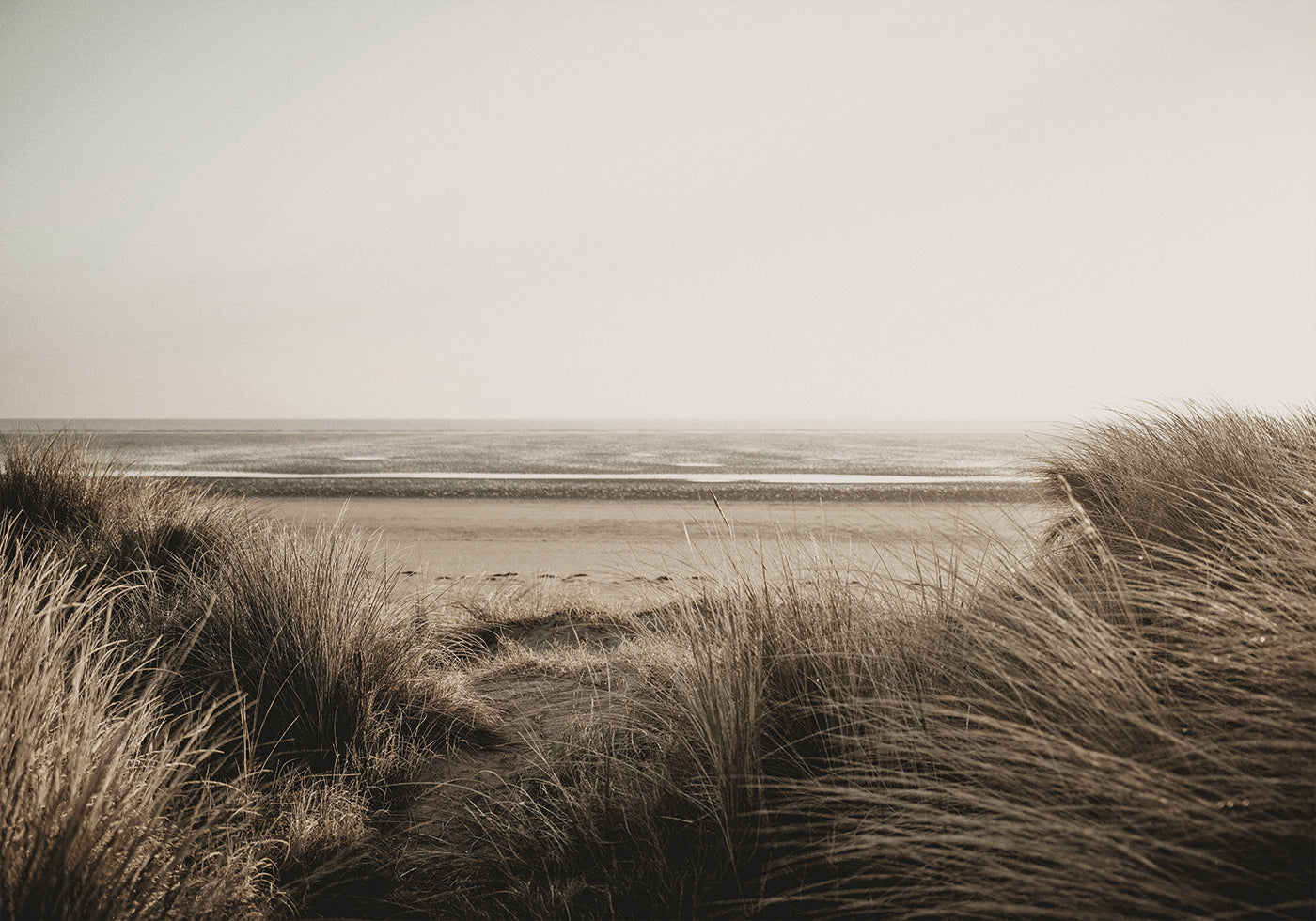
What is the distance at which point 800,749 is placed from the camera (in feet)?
7.39

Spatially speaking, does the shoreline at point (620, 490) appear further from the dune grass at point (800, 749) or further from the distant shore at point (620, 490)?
the dune grass at point (800, 749)

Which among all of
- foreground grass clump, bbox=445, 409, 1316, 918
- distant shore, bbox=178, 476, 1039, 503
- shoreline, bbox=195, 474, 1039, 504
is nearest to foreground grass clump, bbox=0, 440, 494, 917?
foreground grass clump, bbox=445, 409, 1316, 918

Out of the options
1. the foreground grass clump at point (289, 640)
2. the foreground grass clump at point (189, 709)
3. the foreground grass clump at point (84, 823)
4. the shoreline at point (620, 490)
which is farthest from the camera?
the shoreline at point (620, 490)

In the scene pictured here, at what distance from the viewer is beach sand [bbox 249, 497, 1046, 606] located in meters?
8.83

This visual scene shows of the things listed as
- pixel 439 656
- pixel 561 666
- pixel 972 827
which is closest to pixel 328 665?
pixel 439 656

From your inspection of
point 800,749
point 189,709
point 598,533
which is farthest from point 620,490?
point 800,749

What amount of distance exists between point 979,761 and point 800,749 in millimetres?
660

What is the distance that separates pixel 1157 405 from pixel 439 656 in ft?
17.6

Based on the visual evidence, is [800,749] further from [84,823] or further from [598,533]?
[598,533]

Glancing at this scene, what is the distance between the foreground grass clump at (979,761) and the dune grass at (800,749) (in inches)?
0.5

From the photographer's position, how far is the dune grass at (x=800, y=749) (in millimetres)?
1452

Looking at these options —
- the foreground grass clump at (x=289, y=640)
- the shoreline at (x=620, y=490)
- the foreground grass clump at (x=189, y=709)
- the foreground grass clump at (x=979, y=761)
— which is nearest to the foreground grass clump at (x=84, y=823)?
the foreground grass clump at (x=189, y=709)

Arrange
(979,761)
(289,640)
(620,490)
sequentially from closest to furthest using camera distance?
1. (979,761)
2. (289,640)
3. (620,490)

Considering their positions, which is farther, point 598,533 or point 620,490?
point 620,490
